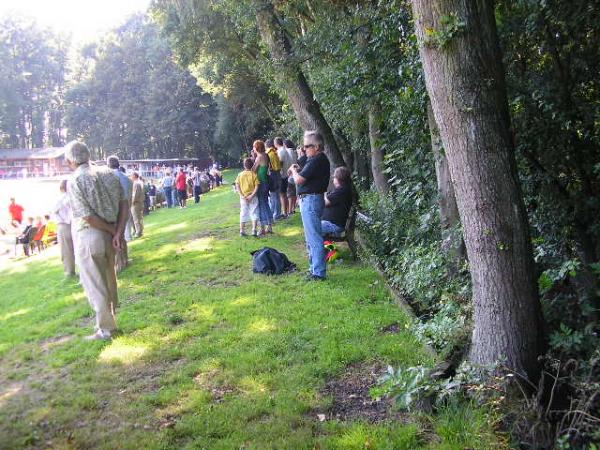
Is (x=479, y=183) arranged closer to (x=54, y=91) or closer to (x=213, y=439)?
(x=213, y=439)

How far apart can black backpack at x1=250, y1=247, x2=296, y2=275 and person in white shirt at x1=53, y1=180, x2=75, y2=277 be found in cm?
358

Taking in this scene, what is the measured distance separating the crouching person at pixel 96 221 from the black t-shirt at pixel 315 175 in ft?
7.68

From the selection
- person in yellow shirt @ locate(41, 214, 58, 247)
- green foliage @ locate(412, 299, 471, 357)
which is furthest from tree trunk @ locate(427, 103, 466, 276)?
person in yellow shirt @ locate(41, 214, 58, 247)

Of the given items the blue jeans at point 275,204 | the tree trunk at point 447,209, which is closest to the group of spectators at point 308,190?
the blue jeans at point 275,204

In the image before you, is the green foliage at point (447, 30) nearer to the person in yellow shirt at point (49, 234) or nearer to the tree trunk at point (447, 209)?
the tree trunk at point (447, 209)

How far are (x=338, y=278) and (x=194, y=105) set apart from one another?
47.1 m

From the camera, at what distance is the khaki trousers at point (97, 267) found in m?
5.34

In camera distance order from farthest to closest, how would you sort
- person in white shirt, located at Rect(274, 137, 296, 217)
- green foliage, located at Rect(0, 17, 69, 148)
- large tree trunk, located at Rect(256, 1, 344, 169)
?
green foliage, located at Rect(0, 17, 69, 148)
person in white shirt, located at Rect(274, 137, 296, 217)
large tree trunk, located at Rect(256, 1, 344, 169)

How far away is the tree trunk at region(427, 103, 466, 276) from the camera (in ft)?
17.5

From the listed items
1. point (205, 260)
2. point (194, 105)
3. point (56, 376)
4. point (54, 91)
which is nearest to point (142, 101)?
point (194, 105)

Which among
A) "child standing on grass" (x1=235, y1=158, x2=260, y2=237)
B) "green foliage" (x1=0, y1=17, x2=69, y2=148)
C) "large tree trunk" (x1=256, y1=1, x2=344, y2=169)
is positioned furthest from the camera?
"green foliage" (x1=0, y1=17, x2=69, y2=148)

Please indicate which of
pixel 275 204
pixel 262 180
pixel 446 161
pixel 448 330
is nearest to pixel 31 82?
pixel 275 204

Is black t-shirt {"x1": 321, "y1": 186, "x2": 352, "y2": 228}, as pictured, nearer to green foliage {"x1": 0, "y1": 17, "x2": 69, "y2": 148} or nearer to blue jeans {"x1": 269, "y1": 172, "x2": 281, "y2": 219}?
blue jeans {"x1": 269, "y1": 172, "x2": 281, "y2": 219}

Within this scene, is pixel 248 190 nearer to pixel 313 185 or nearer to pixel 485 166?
pixel 313 185
